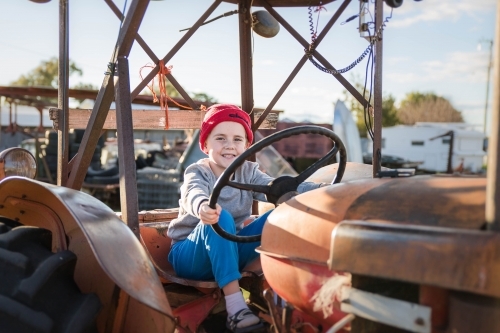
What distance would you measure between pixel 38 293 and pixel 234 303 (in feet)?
2.26

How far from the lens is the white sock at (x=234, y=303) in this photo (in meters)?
2.04

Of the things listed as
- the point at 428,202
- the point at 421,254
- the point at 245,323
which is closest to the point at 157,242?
the point at 245,323

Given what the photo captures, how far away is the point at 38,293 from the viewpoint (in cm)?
169

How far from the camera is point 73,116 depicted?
3.17m

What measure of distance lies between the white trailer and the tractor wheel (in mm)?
21172

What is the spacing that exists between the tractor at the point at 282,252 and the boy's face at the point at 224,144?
43cm

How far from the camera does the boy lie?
2.05 m

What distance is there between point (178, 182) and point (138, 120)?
6982 millimetres

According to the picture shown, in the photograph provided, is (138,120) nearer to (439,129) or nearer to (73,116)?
(73,116)

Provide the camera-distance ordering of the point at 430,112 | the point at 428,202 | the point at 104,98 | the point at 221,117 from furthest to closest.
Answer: the point at 430,112
the point at 221,117
the point at 104,98
the point at 428,202

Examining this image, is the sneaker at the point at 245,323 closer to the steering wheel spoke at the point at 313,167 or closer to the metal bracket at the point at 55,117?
the steering wheel spoke at the point at 313,167

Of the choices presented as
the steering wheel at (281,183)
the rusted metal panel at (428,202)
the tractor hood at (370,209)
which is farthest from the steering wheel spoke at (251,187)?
the rusted metal panel at (428,202)

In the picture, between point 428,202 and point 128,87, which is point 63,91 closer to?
point 128,87

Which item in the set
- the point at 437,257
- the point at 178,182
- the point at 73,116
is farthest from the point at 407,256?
the point at 178,182
